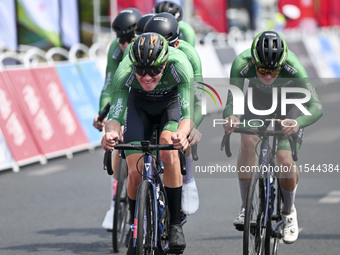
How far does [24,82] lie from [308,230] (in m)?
6.36

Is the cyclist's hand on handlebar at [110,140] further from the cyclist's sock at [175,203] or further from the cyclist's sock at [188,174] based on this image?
the cyclist's sock at [188,174]

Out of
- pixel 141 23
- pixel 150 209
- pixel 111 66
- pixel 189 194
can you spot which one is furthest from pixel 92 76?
→ pixel 150 209

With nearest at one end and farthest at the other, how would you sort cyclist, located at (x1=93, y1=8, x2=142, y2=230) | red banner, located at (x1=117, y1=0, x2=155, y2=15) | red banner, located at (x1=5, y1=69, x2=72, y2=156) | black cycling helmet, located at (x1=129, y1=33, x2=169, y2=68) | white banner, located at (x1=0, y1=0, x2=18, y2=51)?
black cycling helmet, located at (x1=129, y1=33, x2=169, y2=68), cyclist, located at (x1=93, y1=8, x2=142, y2=230), red banner, located at (x1=5, y1=69, x2=72, y2=156), white banner, located at (x1=0, y1=0, x2=18, y2=51), red banner, located at (x1=117, y1=0, x2=155, y2=15)

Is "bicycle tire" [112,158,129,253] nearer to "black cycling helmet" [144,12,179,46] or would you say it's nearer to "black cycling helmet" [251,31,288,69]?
"black cycling helmet" [144,12,179,46]

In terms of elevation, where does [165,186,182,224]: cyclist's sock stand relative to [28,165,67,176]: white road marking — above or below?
above

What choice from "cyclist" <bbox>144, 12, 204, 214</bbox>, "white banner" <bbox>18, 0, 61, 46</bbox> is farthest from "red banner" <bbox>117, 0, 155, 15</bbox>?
"cyclist" <bbox>144, 12, 204, 214</bbox>

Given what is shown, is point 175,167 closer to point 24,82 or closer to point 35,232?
point 35,232

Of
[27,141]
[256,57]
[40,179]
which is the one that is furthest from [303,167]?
[27,141]

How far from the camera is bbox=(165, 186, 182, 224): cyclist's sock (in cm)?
695

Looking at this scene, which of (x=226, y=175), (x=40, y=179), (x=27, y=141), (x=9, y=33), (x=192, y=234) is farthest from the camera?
(x=9, y=33)

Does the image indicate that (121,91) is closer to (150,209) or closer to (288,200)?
(150,209)

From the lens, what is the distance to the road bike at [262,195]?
6.97 m

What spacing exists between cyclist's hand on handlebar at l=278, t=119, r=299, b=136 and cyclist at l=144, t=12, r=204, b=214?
0.67 metres

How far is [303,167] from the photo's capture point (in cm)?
769
